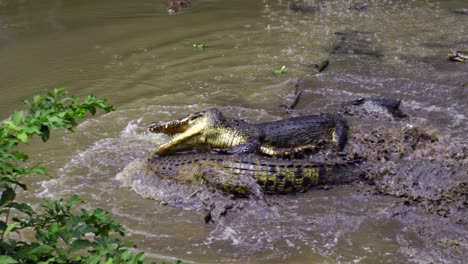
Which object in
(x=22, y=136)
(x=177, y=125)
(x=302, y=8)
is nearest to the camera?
(x=22, y=136)

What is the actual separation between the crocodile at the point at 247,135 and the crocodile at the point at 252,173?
15.9 inches

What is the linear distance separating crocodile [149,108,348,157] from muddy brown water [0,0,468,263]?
61 centimetres

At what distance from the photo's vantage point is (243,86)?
27.2ft

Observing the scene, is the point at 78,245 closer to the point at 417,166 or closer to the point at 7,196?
the point at 7,196

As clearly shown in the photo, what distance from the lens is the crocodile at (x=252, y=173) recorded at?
17.3 feet

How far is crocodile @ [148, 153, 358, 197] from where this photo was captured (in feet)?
17.3

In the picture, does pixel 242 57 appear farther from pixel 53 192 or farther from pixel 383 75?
pixel 53 192

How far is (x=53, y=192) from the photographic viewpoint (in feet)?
18.1

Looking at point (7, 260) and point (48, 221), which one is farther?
point (48, 221)

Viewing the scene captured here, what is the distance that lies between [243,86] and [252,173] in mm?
3172

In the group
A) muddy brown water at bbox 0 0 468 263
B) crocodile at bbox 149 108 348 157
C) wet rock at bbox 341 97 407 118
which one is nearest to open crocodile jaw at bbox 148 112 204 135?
crocodile at bbox 149 108 348 157

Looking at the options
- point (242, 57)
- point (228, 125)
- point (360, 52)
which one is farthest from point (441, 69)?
point (228, 125)

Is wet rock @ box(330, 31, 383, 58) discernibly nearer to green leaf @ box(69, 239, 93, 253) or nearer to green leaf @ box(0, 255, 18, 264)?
green leaf @ box(69, 239, 93, 253)

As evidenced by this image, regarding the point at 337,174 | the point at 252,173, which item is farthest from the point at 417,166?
the point at 252,173
